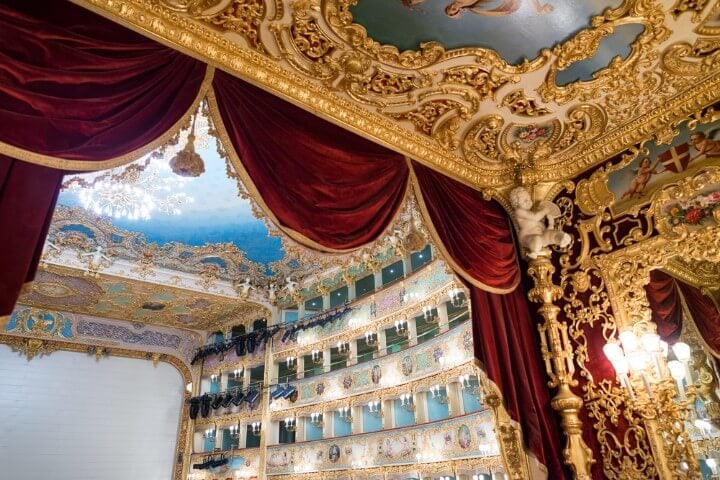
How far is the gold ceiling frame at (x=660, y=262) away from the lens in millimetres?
3988

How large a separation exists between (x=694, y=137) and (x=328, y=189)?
11.6 ft

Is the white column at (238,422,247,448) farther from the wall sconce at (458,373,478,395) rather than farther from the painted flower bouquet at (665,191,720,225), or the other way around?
the painted flower bouquet at (665,191,720,225)

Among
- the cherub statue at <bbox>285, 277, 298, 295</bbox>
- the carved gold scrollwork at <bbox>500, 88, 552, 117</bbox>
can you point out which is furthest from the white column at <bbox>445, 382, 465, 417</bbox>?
the carved gold scrollwork at <bbox>500, 88, 552, 117</bbox>

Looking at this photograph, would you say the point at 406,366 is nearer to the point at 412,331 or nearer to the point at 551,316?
the point at 412,331

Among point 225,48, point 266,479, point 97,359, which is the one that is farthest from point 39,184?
point 97,359

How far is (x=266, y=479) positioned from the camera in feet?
35.9

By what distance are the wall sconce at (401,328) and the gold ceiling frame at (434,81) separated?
4.75 m

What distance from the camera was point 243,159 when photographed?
3.50 m

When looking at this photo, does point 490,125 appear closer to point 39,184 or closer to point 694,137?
point 694,137

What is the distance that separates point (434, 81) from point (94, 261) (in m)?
8.77

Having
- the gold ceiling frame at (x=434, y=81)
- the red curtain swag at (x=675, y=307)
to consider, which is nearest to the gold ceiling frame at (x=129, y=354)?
the gold ceiling frame at (x=434, y=81)

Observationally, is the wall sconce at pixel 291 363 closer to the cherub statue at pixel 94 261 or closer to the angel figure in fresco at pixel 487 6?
the cherub statue at pixel 94 261

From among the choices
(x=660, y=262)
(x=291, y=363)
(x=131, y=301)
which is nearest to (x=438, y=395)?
(x=291, y=363)

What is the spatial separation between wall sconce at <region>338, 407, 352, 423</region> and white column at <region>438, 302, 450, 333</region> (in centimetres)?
302
